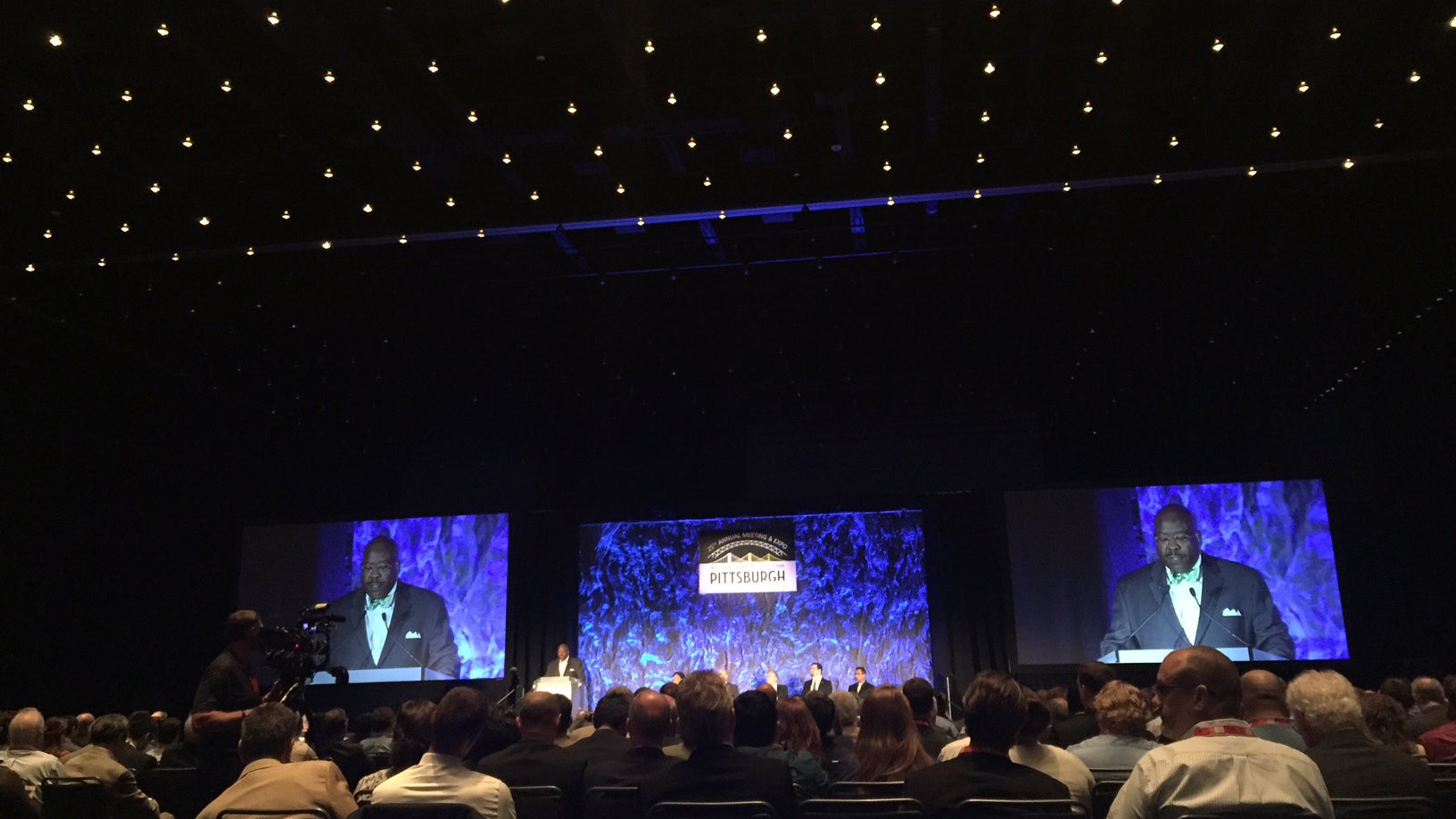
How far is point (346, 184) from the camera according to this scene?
8570mm

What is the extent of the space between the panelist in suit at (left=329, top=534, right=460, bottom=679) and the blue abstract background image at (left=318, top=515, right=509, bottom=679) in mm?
94

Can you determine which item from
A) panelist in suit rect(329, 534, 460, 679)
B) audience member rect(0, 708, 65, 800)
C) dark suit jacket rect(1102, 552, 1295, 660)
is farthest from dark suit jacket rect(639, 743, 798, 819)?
panelist in suit rect(329, 534, 460, 679)

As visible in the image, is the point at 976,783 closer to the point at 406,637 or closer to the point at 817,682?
the point at 817,682

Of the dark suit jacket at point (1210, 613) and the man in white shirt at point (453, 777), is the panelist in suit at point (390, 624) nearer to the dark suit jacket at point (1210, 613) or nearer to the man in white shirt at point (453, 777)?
the dark suit jacket at point (1210, 613)

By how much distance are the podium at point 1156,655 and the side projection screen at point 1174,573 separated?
12mm

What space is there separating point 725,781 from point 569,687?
8608 mm

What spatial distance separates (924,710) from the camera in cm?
459

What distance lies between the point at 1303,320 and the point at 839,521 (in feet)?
18.4

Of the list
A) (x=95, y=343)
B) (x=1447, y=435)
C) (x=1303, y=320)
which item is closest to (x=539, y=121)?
(x=95, y=343)

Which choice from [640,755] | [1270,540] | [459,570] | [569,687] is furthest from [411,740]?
[1270,540]

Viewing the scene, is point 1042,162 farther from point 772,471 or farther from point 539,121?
point 772,471

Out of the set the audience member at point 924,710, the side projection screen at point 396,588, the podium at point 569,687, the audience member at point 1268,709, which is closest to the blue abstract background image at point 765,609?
the podium at point 569,687

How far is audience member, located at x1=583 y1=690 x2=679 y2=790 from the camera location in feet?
10.8

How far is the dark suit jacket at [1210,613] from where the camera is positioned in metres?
11.4
